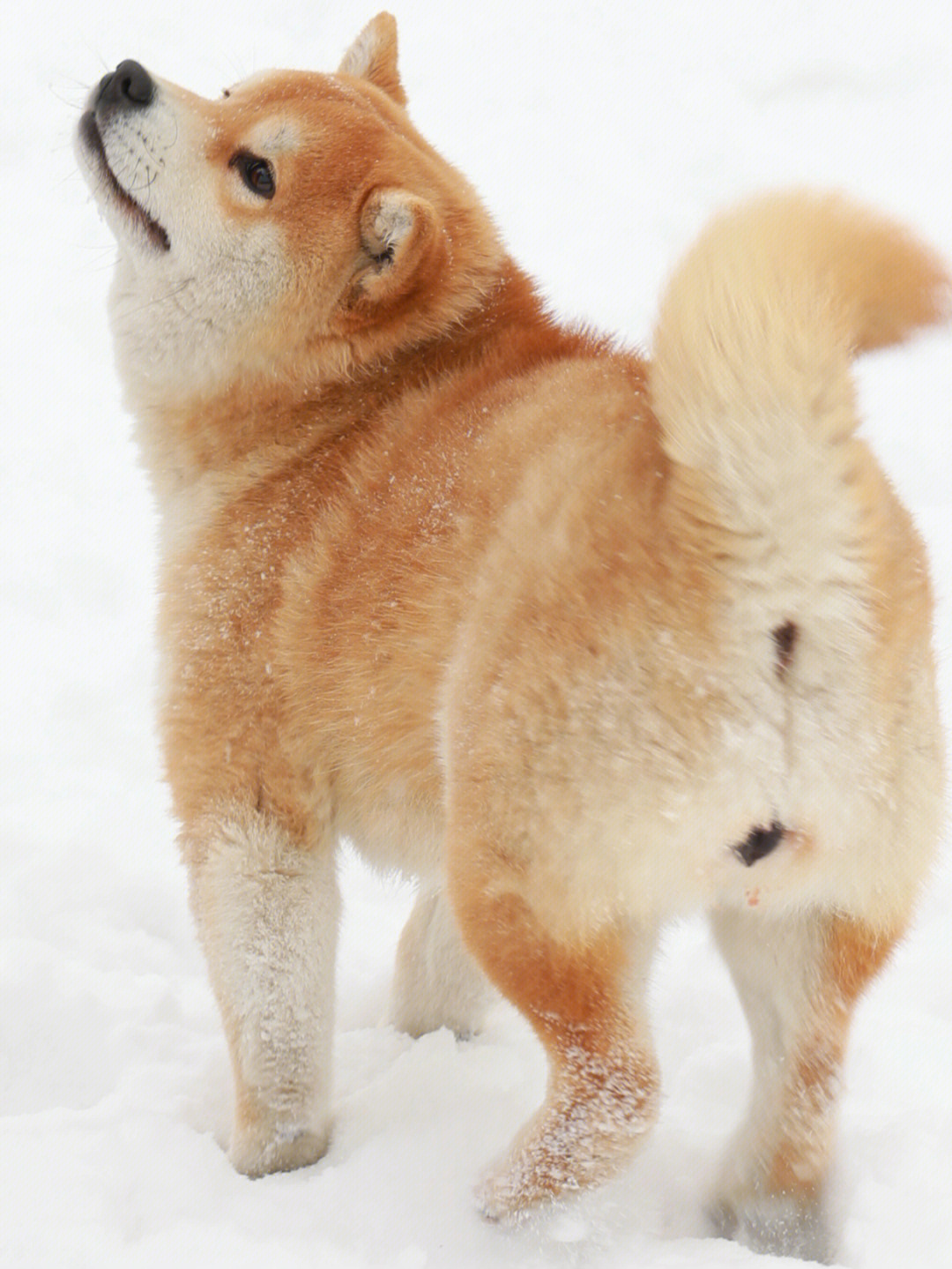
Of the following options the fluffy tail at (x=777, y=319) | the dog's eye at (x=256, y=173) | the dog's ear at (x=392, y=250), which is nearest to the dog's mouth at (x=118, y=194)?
the dog's eye at (x=256, y=173)

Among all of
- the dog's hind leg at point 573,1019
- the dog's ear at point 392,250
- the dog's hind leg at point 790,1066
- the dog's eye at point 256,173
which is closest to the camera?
the dog's hind leg at point 573,1019

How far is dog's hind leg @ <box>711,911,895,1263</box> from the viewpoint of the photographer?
2.69m

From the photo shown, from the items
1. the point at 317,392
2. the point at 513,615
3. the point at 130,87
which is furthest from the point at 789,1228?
the point at 130,87

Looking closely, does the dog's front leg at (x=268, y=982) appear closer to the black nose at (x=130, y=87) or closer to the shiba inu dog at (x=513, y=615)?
the shiba inu dog at (x=513, y=615)

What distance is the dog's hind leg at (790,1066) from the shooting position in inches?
106

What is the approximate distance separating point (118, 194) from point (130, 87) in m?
0.23

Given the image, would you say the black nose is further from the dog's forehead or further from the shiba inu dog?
the dog's forehead

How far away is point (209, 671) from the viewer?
123 inches

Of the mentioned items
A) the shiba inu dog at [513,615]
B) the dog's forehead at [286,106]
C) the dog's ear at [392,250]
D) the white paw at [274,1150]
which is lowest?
the white paw at [274,1150]

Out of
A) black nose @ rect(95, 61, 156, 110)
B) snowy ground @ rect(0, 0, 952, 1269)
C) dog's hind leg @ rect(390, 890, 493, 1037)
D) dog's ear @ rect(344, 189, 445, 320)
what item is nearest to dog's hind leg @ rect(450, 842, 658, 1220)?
snowy ground @ rect(0, 0, 952, 1269)

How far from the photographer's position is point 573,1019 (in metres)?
2.46

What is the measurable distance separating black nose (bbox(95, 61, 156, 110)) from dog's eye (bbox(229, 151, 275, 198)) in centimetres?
26

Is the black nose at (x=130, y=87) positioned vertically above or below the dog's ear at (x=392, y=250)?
above

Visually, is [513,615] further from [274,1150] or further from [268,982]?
[274,1150]
